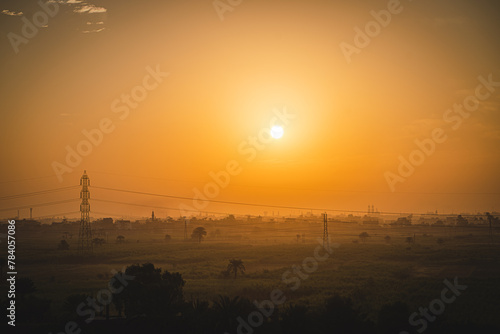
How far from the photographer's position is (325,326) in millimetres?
32000

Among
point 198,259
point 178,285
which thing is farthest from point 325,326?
point 198,259

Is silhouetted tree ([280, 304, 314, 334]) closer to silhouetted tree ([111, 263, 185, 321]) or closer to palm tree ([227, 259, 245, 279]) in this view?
silhouetted tree ([111, 263, 185, 321])

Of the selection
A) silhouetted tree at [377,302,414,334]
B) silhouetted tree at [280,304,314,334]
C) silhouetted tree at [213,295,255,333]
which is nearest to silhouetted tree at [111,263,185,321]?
silhouetted tree at [213,295,255,333]

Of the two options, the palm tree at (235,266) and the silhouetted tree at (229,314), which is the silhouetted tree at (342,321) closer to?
the silhouetted tree at (229,314)

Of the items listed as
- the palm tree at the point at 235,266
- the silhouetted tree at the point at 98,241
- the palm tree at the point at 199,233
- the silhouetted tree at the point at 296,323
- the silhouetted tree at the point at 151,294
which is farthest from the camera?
the palm tree at the point at 199,233

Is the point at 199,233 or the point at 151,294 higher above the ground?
the point at 199,233

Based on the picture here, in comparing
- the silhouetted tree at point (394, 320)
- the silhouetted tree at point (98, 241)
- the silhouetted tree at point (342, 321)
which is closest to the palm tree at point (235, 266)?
the silhouetted tree at point (342, 321)

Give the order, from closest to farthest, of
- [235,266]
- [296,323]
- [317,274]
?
[296,323]
[235,266]
[317,274]

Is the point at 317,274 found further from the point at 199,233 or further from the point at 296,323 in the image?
the point at 199,233

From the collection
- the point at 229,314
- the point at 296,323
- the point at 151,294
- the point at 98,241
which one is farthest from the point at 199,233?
the point at 296,323

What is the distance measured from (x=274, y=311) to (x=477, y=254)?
69.6 meters

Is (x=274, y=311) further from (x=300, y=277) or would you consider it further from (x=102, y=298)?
(x=300, y=277)

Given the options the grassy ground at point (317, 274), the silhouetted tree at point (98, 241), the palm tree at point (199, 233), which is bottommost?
the grassy ground at point (317, 274)

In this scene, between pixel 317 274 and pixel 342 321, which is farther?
pixel 317 274
